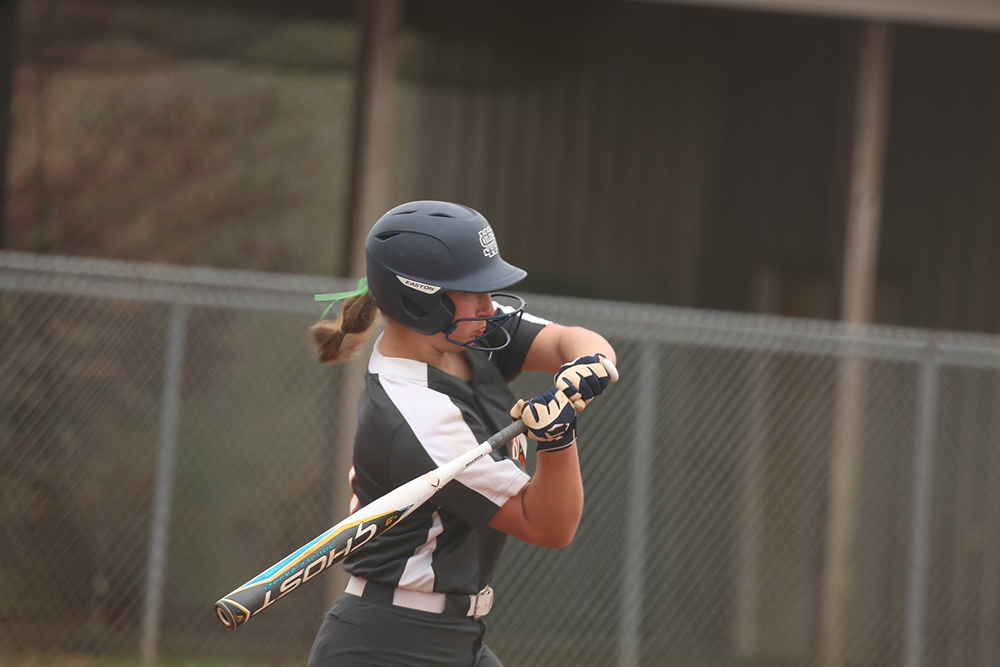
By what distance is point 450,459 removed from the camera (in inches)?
85.4

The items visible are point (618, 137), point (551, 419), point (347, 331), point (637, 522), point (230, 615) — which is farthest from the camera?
point (618, 137)

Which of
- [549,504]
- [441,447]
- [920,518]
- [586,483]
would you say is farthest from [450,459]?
[920,518]

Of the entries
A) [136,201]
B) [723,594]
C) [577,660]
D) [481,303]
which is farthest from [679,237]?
[481,303]

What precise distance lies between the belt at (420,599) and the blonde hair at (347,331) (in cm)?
57

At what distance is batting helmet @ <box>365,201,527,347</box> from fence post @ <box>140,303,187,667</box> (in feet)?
10.8

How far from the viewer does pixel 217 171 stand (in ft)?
28.4

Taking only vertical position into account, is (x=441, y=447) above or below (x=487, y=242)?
below

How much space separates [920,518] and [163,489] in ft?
13.4

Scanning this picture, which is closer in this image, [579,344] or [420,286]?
[420,286]

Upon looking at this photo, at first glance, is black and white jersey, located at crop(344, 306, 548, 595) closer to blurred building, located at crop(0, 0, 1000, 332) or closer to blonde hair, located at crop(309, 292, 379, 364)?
blonde hair, located at crop(309, 292, 379, 364)

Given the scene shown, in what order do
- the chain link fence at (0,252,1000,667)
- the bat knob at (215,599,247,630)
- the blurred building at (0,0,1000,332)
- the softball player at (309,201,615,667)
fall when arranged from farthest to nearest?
the blurred building at (0,0,1000,332) → the chain link fence at (0,252,1000,667) → the softball player at (309,201,615,667) → the bat knob at (215,599,247,630)

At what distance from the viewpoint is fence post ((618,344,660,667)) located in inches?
216

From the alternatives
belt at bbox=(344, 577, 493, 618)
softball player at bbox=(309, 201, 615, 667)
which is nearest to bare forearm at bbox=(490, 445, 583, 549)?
softball player at bbox=(309, 201, 615, 667)

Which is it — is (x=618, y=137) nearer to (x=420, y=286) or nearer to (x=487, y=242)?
(x=487, y=242)
